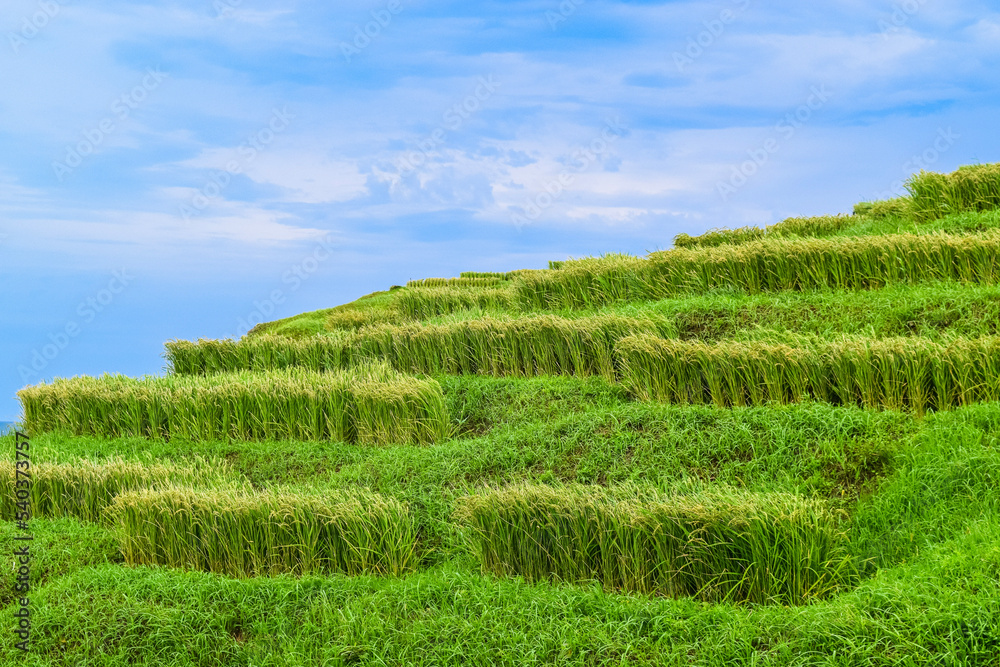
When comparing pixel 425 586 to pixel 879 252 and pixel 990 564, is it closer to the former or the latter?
pixel 990 564

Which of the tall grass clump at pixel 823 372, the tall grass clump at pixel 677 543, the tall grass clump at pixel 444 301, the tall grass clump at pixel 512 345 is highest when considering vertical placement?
the tall grass clump at pixel 444 301

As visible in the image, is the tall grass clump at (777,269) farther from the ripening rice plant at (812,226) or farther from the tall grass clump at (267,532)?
the tall grass clump at (267,532)

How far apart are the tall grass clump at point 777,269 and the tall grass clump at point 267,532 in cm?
572

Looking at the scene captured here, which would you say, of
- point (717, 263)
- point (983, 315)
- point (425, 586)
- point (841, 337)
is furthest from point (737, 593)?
point (717, 263)

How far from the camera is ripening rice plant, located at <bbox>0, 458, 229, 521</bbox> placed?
7.59 metres

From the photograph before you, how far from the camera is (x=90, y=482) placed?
7.68 m

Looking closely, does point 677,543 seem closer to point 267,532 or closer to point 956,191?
point 267,532

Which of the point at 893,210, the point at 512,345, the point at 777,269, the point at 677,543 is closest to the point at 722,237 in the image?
the point at 893,210

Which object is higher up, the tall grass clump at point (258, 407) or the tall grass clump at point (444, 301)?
the tall grass clump at point (444, 301)

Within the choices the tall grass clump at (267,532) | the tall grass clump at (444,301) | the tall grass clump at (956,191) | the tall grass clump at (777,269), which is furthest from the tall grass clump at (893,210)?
the tall grass clump at (267,532)

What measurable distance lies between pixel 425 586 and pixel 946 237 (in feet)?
26.3

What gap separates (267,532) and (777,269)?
7337 millimetres

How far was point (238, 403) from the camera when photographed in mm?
9180

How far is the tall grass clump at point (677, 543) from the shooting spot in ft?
15.4
